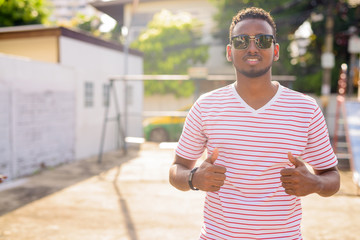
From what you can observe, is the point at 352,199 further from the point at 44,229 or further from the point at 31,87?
the point at 31,87

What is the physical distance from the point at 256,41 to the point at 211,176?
755 millimetres

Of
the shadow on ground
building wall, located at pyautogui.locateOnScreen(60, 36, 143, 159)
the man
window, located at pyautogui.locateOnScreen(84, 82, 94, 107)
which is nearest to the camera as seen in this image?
the man

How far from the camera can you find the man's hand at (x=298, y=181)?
1.70 metres

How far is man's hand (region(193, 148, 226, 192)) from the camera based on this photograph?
5.76 ft

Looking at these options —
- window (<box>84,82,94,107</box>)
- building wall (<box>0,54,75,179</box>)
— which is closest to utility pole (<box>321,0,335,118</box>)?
window (<box>84,82,94,107</box>)

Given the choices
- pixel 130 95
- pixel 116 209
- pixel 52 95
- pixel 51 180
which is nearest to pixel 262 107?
pixel 116 209

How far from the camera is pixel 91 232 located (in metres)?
5.01

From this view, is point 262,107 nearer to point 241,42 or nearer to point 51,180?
point 241,42

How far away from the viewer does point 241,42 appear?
1.99m

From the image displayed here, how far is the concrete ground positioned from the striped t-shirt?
317cm

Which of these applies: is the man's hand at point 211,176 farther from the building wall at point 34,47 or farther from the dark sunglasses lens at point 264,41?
the building wall at point 34,47

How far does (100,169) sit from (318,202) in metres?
5.27

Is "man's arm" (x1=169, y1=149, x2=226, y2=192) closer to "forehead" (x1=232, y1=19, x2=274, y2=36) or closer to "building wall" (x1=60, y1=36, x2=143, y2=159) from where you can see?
"forehead" (x1=232, y1=19, x2=274, y2=36)

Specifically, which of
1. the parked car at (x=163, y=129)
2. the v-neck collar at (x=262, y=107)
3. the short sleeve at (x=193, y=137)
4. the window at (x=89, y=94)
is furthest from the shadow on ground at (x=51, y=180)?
the v-neck collar at (x=262, y=107)
